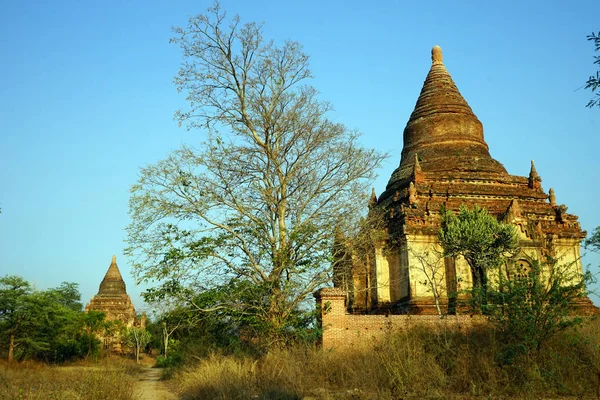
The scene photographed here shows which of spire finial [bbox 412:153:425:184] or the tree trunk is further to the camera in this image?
the tree trunk

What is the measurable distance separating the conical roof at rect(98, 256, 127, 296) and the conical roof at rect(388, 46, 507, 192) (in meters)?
28.5

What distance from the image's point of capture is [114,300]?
43.8 meters

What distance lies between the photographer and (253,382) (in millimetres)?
9867

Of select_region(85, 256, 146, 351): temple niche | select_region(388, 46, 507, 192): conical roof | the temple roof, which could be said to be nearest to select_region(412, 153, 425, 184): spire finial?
the temple roof

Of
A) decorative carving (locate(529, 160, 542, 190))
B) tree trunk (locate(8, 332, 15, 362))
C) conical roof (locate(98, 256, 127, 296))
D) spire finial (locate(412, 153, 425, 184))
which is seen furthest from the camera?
conical roof (locate(98, 256, 127, 296))

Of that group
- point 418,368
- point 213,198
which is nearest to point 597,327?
point 418,368

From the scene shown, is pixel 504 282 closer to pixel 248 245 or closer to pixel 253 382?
pixel 253 382

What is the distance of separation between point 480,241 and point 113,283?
3422cm

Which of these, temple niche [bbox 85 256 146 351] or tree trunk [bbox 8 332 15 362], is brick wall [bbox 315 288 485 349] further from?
temple niche [bbox 85 256 146 351]

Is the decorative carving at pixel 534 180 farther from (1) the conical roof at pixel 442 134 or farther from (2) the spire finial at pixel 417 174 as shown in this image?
(2) the spire finial at pixel 417 174

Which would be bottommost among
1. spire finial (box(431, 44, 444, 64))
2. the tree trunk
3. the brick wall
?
the tree trunk

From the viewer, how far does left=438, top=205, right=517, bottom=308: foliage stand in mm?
18797

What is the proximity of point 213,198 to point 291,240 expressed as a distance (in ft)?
6.98

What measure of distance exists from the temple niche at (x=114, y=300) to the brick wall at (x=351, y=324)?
32327 mm
